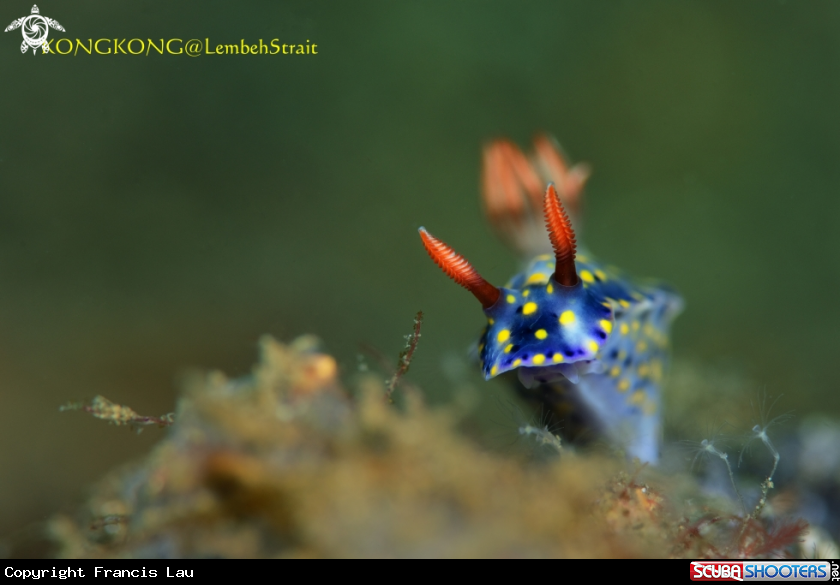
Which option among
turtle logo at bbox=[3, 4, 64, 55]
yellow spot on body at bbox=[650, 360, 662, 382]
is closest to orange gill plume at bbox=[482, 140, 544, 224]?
yellow spot on body at bbox=[650, 360, 662, 382]

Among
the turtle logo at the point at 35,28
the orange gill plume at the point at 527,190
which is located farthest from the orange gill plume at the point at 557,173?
the turtle logo at the point at 35,28

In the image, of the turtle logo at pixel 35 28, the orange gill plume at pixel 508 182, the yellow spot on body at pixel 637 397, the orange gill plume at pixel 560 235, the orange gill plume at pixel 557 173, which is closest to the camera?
the orange gill plume at pixel 560 235

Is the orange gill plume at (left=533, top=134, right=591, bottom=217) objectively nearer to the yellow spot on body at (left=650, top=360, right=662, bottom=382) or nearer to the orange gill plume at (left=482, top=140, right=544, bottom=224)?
the orange gill plume at (left=482, top=140, right=544, bottom=224)

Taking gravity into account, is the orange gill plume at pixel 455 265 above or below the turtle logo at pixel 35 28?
below

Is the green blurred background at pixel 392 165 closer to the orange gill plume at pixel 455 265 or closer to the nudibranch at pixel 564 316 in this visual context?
the nudibranch at pixel 564 316

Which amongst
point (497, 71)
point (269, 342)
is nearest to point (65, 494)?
point (269, 342)

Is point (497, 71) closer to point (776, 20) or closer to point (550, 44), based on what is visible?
point (550, 44)

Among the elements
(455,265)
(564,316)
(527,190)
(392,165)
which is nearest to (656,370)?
(564,316)
